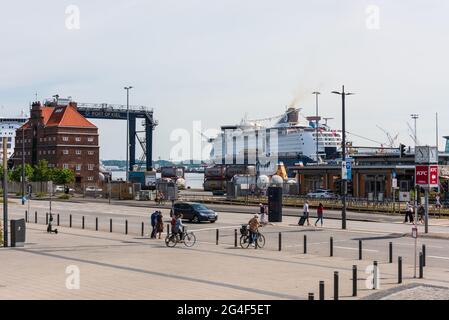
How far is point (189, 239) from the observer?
2867 cm

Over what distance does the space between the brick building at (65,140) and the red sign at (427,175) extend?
93.6 m

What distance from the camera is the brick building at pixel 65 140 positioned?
122m

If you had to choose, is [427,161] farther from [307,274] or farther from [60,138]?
[60,138]

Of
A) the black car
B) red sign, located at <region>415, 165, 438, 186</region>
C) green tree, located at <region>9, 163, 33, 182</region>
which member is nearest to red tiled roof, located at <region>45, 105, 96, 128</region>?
green tree, located at <region>9, 163, 33, 182</region>

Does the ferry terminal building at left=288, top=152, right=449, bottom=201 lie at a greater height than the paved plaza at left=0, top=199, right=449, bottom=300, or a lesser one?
greater

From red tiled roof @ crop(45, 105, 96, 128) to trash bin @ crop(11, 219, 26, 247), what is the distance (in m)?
96.5

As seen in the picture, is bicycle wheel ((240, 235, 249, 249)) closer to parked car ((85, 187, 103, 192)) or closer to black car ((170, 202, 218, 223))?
black car ((170, 202, 218, 223))

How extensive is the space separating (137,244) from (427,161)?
18.7 metres

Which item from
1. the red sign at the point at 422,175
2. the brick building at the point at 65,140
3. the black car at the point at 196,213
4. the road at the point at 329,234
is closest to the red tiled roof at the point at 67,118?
the brick building at the point at 65,140

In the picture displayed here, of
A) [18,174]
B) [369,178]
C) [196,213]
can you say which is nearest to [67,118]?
[18,174]

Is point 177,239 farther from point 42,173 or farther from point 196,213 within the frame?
point 42,173

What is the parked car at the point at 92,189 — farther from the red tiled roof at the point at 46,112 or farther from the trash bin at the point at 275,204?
the trash bin at the point at 275,204

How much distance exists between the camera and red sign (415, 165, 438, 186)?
34.6 metres

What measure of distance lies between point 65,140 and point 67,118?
14.7ft
